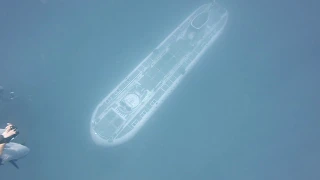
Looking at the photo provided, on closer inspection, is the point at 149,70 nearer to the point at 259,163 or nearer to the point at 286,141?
the point at 259,163

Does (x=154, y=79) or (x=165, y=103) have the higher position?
(x=154, y=79)

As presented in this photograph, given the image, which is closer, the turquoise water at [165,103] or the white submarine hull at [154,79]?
the turquoise water at [165,103]

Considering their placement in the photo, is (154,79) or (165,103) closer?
(165,103)

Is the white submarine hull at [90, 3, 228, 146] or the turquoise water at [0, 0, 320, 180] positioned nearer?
the turquoise water at [0, 0, 320, 180]
